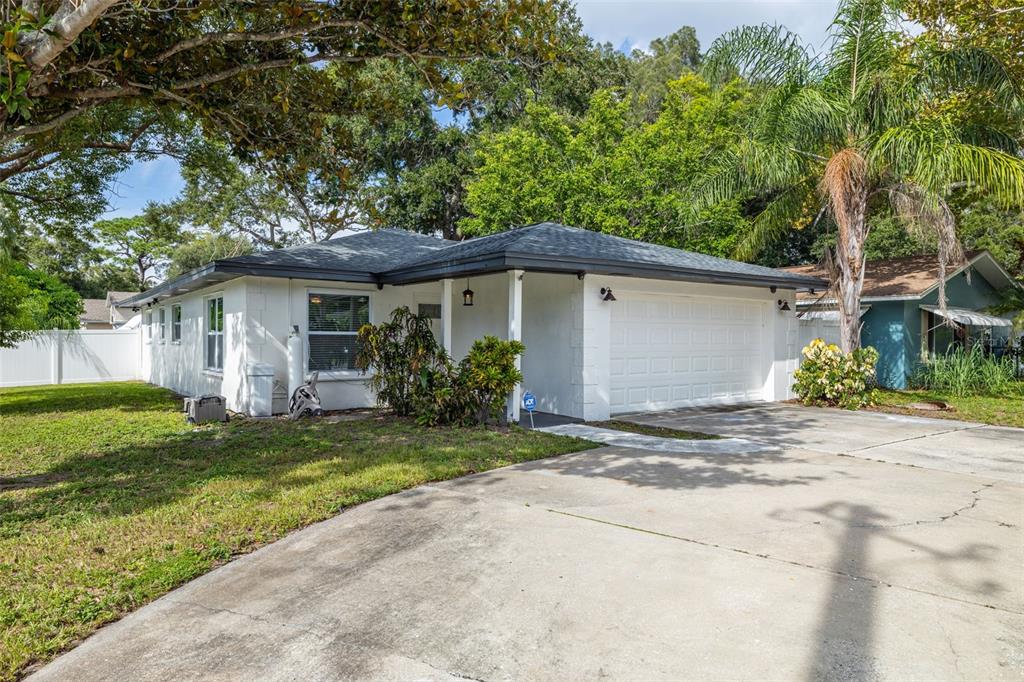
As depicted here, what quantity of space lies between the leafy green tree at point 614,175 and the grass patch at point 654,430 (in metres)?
10.4

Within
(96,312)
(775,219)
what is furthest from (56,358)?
(96,312)

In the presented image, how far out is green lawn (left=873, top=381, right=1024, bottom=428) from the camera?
33.8 ft

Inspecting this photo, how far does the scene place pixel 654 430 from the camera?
29.1ft

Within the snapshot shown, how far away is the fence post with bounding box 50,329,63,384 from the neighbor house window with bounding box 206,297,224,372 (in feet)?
31.7

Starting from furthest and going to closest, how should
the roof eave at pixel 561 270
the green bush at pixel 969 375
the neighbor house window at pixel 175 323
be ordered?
1. the neighbor house window at pixel 175 323
2. the green bush at pixel 969 375
3. the roof eave at pixel 561 270

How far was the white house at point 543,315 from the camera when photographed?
964cm

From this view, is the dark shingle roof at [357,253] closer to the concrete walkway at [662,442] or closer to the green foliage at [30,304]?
the concrete walkway at [662,442]

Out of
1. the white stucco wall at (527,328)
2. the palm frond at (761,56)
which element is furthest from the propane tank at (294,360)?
the palm frond at (761,56)

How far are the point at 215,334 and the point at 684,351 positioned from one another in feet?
29.7

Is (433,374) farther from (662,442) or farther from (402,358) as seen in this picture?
(662,442)

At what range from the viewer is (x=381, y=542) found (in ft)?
14.2

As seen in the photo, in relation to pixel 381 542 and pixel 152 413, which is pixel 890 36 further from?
pixel 152 413

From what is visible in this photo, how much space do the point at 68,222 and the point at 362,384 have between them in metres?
7.84

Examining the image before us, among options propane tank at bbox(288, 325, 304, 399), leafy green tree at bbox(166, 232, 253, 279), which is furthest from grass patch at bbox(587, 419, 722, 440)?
leafy green tree at bbox(166, 232, 253, 279)
